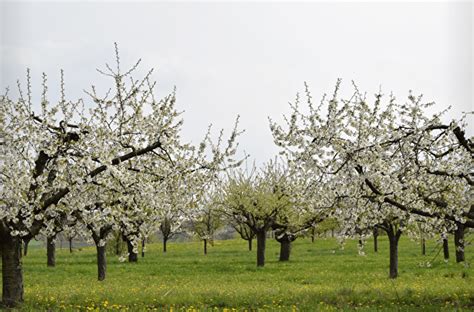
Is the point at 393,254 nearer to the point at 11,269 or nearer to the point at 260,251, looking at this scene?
the point at 260,251

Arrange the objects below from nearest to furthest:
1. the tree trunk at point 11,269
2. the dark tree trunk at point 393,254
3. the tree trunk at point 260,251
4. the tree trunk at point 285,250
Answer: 1. the tree trunk at point 11,269
2. the dark tree trunk at point 393,254
3. the tree trunk at point 260,251
4. the tree trunk at point 285,250

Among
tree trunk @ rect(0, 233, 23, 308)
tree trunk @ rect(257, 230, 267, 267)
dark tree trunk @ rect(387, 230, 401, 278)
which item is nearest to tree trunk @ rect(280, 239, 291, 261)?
tree trunk @ rect(257, 230, 267, 267)

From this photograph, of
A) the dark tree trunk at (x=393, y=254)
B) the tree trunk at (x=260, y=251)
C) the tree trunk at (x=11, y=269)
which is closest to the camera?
the tree trunk at (x=11, y=269)

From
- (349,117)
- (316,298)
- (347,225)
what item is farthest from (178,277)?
(349,117)

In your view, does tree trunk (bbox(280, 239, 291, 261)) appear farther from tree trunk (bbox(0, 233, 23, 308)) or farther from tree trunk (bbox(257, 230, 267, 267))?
tree trunk (bbox(0, 233, 23, 308))

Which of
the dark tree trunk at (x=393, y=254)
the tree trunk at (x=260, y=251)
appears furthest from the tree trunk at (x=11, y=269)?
the tree trunk at (x=260, y=251)

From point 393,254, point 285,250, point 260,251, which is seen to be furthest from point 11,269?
point 285,250

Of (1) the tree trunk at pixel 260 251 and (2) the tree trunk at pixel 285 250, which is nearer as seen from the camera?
(1) the tree trunk at pixel 260 251

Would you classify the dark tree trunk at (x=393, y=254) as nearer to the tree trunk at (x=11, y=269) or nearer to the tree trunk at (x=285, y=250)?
the tree trunk at (x=285, y=250)

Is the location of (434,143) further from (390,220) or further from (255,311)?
(390,220)

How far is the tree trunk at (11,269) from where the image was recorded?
1347cm

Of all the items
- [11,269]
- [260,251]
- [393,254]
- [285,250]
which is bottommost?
[285,250]

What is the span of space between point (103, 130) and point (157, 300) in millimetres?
5526

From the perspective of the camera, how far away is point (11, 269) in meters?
13.6
